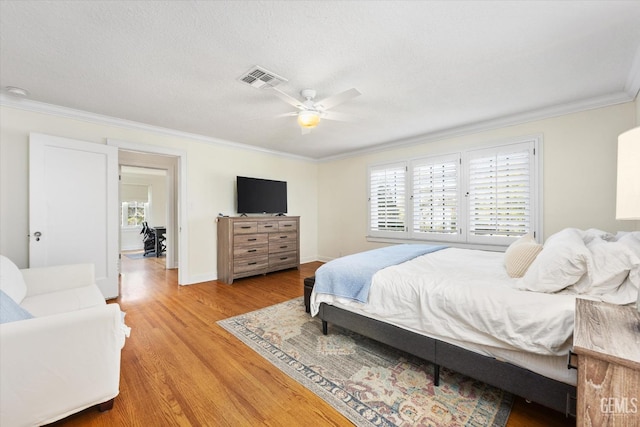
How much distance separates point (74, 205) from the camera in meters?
3.25

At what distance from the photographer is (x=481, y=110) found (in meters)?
3.31

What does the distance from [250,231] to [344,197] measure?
7.25 feet

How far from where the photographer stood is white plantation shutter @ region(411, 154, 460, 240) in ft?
13.5

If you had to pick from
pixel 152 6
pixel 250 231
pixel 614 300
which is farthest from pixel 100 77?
pixel 614 300

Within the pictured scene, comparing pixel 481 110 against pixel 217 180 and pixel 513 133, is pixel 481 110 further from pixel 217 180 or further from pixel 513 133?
pixel 217 180

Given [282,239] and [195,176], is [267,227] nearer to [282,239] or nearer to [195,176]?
[282,239]

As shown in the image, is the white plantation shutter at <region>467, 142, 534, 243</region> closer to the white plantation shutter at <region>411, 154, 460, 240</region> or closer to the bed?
the white plantation shutter at <region>411, 154, 460, 240</region>

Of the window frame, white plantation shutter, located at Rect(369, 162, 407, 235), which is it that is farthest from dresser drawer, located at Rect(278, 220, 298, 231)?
the window frame

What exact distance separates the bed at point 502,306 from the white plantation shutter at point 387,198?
8.17 feet

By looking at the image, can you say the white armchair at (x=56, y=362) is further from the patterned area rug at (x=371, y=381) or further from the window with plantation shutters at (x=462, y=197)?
the window with plantation shutters at (x=462, y=197)

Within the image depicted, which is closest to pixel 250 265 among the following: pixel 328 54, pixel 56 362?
pixel 56 362

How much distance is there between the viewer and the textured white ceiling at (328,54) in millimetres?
1674

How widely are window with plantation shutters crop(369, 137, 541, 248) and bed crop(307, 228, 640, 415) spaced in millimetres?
1469

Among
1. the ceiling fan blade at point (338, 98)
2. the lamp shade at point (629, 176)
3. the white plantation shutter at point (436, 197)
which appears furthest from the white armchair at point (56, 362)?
the white plantation shutter at point (436, 197)
